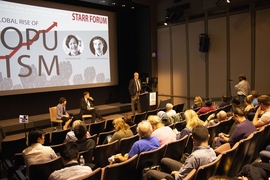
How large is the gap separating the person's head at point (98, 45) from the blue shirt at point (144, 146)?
6388 mm

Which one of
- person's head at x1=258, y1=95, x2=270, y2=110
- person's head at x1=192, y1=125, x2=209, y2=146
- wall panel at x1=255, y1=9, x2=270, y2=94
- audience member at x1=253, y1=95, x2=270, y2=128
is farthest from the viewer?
wall panel at x1=255, y1=9, x2=270, y2=94

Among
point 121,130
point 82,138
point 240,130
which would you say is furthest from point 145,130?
point 240,130

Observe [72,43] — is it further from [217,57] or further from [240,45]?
[240,45]

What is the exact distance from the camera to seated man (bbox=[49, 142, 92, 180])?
7.24 feet

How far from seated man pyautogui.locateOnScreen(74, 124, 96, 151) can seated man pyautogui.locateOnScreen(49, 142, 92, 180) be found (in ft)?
2.96

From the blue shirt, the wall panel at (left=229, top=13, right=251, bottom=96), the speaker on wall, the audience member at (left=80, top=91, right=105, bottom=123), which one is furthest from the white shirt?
the speaker on wall

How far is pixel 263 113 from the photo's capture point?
4262 millimetres

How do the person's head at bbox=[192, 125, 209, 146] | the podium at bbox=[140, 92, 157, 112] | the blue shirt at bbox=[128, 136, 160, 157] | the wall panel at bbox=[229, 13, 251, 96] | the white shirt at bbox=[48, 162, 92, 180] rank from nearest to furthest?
the white shirt at bbox=[48, 162, 92, 180] → the person's head at bbox=[192, 125, 209, 146] → the blue shirt at bbox=[128, 136, 160, 157] → the wall panel at bbox=[229, 13, 251, 96] → the podium at bbox=[140, 92, 157, 112]

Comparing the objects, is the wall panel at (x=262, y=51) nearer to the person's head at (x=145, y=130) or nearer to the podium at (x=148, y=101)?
the podium at (x=148, y=101)

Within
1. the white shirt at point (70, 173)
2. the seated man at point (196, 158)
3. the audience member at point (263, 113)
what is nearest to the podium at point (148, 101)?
the audience member at point (263, 113)

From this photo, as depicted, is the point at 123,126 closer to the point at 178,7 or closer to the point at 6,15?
the point at 6,15

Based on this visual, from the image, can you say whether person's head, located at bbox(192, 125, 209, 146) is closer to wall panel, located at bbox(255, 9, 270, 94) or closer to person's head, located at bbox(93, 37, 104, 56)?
wall panel, located at bbox(255, 9, 270, 94)

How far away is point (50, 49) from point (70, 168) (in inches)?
243

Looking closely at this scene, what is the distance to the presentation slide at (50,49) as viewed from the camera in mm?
6898
